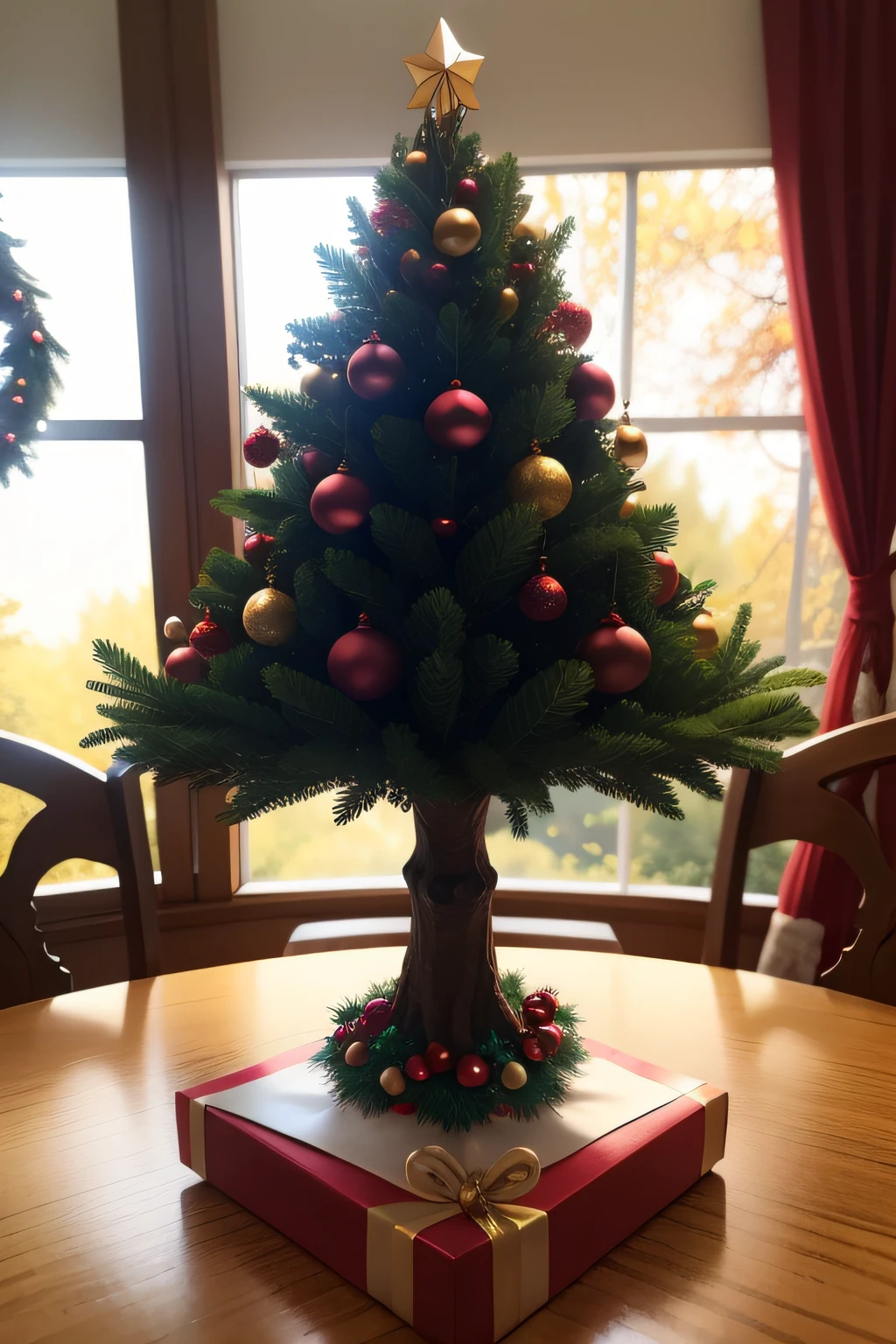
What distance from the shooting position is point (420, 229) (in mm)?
664

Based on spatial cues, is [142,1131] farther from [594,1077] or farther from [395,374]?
[395,374]

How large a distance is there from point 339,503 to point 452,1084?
0.45 meters

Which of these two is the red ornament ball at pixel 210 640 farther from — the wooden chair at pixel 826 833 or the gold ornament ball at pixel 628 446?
the wooden chair at pixel 826 833

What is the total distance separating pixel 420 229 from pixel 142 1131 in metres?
0.78

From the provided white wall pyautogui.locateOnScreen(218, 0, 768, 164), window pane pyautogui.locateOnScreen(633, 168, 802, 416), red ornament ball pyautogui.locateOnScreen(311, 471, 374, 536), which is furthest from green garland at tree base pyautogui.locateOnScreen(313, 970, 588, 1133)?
white wall pyautogui.locateOnScreen(218, 0, 768, 164)

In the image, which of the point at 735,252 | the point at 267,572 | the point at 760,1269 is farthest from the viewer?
the point at 735,252

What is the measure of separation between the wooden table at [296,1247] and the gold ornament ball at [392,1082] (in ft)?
0.38

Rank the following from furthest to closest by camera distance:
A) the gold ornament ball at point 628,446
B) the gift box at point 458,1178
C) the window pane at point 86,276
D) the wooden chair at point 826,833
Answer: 1. the window pane at point 86,276
2. the wooden chair at point 826,833
3. the gold ornament ball at point 628,446
4. the gift box at point 458,1178

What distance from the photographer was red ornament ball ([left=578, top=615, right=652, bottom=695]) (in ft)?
1.95

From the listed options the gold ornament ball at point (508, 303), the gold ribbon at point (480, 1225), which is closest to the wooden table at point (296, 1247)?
the gold ribbon at point (480, 1225)

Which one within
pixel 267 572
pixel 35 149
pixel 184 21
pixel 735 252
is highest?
pixel 184 21

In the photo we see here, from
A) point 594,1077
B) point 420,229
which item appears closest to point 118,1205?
point 594,1077

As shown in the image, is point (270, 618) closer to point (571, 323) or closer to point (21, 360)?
point (571, 323)

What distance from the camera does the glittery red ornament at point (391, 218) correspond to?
2.20ft
